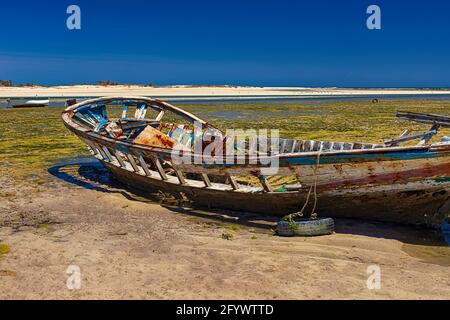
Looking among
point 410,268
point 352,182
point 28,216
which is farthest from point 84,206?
point 410,268

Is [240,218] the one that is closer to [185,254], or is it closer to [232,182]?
[232,182]

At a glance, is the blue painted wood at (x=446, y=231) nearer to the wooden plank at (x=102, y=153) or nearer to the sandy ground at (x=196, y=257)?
the sandy ground at (x=196, y=257)

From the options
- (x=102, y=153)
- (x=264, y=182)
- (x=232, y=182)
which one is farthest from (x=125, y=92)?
(x=264, y=182)

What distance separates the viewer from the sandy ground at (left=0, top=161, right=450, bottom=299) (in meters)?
4.96

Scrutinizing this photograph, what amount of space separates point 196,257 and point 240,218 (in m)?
2.03

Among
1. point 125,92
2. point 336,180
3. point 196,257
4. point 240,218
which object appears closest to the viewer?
point 196,257

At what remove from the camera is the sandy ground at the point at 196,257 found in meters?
4.96

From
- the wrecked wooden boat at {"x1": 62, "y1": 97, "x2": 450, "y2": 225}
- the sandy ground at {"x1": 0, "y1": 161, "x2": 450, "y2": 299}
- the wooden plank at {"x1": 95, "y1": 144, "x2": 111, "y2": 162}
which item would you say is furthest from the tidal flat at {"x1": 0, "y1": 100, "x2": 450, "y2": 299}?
the wooden plank at {"x1": 95, "y1": 144, "x2": 111, "y2": 162}

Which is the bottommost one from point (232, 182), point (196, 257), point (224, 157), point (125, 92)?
point (196, 257)

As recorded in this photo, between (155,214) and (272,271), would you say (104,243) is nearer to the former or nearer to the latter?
(155,214)

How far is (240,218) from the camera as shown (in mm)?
7871

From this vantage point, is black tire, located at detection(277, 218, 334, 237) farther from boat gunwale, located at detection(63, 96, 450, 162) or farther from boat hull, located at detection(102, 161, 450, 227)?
boat gunwale, located at detection(63, 96, 450, 162)

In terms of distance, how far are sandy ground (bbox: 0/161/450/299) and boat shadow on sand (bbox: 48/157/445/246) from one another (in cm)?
3

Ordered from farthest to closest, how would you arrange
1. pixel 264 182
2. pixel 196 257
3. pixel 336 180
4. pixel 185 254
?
pixel 264 182 < pixel 336 180 < pixel 185 254 < pixel 196 257
